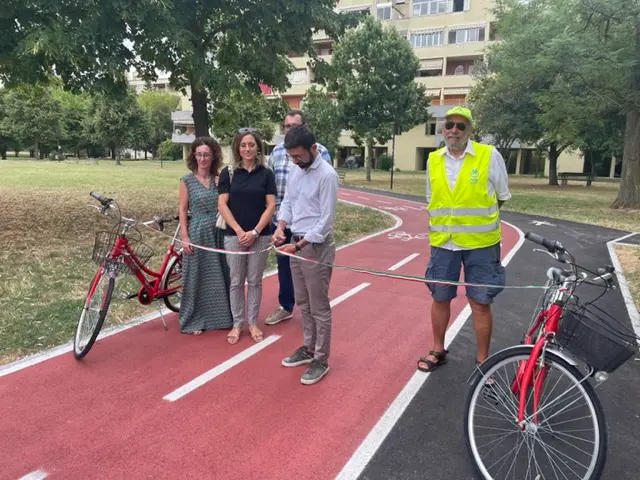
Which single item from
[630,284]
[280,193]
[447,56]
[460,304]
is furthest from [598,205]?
[447,56]

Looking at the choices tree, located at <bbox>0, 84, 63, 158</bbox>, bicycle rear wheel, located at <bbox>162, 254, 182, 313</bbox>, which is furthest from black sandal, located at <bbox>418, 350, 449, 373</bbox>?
tree, located at <bbox>0, 84, 63, 158</bbox>

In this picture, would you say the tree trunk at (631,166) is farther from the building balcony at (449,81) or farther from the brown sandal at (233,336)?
the building balcony at (449,81)

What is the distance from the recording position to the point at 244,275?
472 cm

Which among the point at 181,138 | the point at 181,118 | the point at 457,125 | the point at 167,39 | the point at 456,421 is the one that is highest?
the point at 181,118

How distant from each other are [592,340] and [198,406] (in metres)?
2.52

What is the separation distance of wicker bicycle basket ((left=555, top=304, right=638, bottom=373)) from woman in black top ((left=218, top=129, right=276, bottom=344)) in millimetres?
2656

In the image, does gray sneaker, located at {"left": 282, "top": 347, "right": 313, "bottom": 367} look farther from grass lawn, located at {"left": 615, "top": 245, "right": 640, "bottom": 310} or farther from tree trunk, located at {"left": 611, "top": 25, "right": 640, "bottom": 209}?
tree trunk, located at {"left": 611, "top": 25, "right": 640, "bottom": 209}

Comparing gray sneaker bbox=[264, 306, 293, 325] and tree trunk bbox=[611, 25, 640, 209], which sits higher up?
tree trunk bbox=[611, 25, 640, 209]

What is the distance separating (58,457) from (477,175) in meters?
3.22

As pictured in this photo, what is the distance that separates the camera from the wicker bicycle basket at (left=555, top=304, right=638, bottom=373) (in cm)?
240

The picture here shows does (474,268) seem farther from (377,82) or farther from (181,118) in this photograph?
(181,118)

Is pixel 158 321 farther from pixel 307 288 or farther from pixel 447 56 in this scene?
pixel 447 56

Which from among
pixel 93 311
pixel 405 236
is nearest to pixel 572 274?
pixel 93 311

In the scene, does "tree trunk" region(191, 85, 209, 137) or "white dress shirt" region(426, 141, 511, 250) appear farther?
"tree trunk" region(191, 85, 209, 137)
